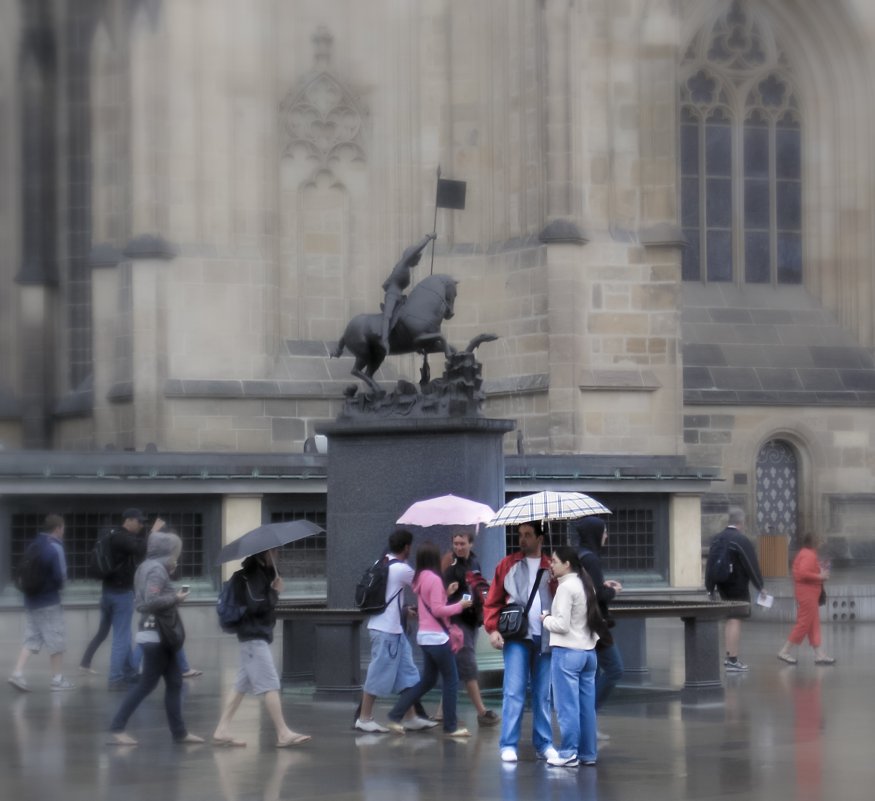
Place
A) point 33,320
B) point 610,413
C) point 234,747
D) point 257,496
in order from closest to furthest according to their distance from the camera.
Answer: point 234,747 → point 257,496 → point 610,413 → point 33,320

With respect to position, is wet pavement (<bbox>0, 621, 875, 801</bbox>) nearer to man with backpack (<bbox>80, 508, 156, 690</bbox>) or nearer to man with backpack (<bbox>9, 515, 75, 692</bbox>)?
man with backpack (<bbox>9, 515, 75, 692</bbox>)

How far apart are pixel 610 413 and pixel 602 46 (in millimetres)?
5277

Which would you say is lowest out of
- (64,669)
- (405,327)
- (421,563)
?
(64,669)

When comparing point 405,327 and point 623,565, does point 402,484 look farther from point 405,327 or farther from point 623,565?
point 623,565

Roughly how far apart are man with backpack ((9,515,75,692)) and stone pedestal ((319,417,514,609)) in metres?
2.53

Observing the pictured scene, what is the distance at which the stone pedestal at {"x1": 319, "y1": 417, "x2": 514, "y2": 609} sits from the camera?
1783 centimetres

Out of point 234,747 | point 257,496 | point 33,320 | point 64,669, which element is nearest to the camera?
point 234,747

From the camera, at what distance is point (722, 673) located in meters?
18.8

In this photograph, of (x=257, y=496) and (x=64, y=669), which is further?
(x=257, y=496)

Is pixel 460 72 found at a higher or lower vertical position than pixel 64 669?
higher

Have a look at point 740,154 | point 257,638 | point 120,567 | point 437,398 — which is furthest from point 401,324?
point 740,154

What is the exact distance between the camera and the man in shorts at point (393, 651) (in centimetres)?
1530

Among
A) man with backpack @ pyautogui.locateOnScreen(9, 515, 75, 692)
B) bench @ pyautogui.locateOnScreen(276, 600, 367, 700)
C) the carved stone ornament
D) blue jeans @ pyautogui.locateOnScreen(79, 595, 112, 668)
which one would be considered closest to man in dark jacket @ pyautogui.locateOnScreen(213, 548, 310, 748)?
bench @ pyautogui.locateOnScreen(276, 600, 367, 700)

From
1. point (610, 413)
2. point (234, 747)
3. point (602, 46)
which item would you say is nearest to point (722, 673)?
point (234, 747)
